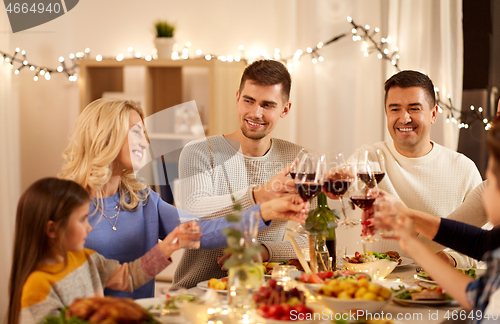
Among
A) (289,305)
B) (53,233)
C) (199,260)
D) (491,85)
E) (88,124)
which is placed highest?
(491,85)

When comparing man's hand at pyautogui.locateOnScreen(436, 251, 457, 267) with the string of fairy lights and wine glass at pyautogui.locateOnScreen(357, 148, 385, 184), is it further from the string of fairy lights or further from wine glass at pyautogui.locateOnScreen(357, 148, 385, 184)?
the string of fairy lights

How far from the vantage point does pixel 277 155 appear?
2443mm

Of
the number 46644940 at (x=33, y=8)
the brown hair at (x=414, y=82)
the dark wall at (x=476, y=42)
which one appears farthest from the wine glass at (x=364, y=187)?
the number 46644940 at (x=33, y=8)

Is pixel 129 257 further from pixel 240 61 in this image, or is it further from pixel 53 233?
pixel 240 61

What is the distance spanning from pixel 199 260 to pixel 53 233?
85 centimetres

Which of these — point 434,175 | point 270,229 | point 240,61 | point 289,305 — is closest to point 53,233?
point 289,305

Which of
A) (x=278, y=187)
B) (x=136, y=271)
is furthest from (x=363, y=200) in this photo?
(x=136, y=271)

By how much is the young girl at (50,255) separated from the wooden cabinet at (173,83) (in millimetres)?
2155

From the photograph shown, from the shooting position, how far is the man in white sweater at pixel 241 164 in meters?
2.11

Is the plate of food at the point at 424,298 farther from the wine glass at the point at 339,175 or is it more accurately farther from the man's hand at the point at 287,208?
the man's hand at the point at 287,208

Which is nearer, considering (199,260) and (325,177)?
(325,177)

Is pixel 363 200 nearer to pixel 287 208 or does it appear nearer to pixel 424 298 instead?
pixel 287 208

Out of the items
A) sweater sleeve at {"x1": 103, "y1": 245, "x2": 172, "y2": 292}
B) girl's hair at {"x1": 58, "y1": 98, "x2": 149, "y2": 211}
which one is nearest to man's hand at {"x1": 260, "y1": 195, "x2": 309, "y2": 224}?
sweater sleeve at {"x1": 103, "y1": 245, "x2": 172, "y2": 292}

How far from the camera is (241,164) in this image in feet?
7.66
